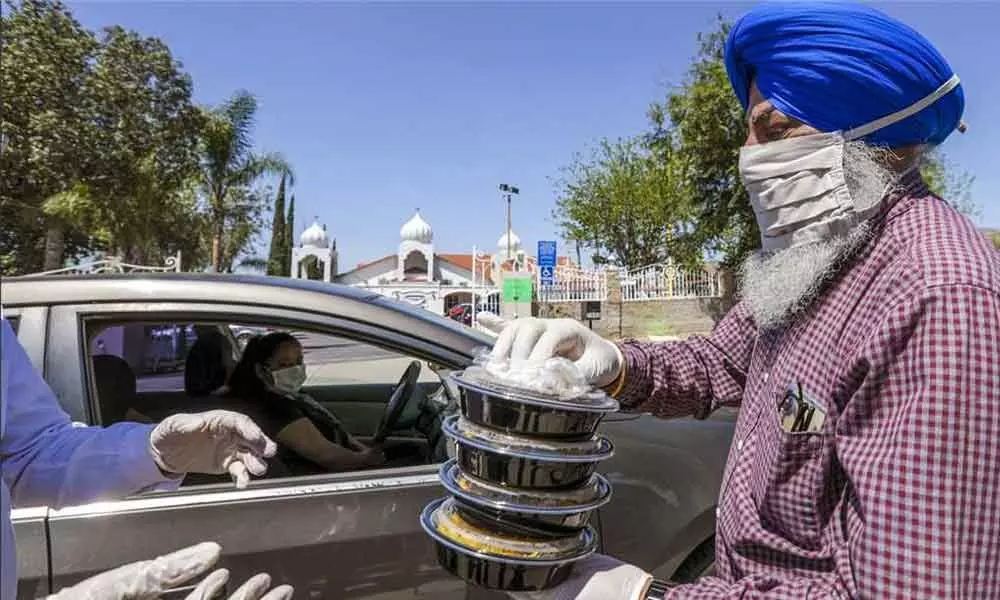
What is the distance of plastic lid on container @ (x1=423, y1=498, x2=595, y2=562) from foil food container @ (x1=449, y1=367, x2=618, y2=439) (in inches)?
6.2

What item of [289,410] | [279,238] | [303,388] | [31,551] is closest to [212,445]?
[31,551]

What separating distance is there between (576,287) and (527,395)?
71.7 ft

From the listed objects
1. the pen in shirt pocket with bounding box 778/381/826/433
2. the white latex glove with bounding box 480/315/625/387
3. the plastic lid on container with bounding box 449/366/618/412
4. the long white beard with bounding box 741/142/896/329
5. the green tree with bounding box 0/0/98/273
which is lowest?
the pen in shirt pocket with bounding box 778/381/826/433

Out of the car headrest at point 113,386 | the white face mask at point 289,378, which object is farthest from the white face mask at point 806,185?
the white face mask at point 289,378

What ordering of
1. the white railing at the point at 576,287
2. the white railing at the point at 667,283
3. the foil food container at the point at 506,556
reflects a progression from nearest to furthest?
the foil food container at the point at 506,556, the white railing at the point at 667,283, the white railing at the point at 576,287

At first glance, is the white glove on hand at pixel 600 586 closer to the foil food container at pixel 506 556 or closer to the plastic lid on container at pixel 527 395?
the foil food container at pixel 506 556

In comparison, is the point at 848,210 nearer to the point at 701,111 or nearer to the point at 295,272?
the point at 701,111

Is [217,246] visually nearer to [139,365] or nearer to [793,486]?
[139,365]

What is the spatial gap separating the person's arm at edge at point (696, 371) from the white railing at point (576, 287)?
67.9 feet

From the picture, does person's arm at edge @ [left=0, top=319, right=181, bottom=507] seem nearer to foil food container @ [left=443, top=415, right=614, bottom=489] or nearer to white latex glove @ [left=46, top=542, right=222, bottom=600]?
white latex glove @ [left=46, top=542, right=222, bottom=600]

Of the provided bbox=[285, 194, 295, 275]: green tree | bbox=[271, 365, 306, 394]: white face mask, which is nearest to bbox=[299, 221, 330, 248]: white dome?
bbox=[285, 194, 295, 275]: green tree

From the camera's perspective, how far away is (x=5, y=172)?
51.7 feet

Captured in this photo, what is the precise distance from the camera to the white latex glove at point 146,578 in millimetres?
1105

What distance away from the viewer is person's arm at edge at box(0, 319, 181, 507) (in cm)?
135
